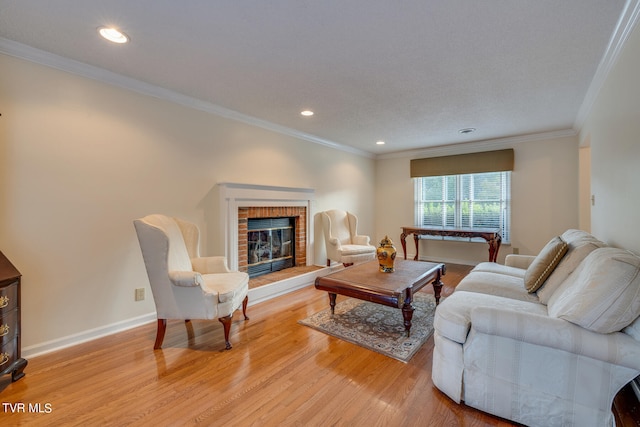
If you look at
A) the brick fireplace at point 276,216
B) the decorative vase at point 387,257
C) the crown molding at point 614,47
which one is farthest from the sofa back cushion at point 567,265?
the brick fireplace at point 276,216

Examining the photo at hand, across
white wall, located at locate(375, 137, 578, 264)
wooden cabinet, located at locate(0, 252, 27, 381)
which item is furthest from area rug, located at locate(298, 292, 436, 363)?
white wall, located at locate(375, 137, 578, 264)

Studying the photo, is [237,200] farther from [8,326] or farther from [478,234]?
[478,234]

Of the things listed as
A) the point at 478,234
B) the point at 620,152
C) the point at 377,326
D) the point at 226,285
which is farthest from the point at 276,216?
the point at 620,152

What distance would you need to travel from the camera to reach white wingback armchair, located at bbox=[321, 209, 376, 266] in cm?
440

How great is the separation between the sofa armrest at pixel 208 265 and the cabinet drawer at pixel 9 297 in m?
1.20

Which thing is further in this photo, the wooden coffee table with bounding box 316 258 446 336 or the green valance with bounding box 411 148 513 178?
the green valance with bounding box 411 148 513 178

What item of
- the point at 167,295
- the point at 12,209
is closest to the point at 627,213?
the point at 167,295

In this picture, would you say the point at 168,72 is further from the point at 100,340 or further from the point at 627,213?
the point at 627,213

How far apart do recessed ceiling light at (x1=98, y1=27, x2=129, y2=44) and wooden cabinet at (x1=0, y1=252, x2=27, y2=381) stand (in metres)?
1.64

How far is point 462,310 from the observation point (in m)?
1.73

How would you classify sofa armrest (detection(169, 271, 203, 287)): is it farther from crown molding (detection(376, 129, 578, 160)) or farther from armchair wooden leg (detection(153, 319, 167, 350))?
crown molding (detection(376, 129, 578, 160))

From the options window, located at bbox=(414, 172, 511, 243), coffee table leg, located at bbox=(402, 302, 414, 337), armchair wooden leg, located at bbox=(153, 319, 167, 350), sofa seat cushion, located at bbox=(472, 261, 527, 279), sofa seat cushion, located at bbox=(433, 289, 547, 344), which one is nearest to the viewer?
sofa seat cushion, located at bbox=(433, 289, 547, 344)

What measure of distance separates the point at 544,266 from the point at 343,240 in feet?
10.2

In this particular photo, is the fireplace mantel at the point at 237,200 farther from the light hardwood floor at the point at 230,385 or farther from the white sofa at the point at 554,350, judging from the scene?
the white sofa at the point at 554,350
